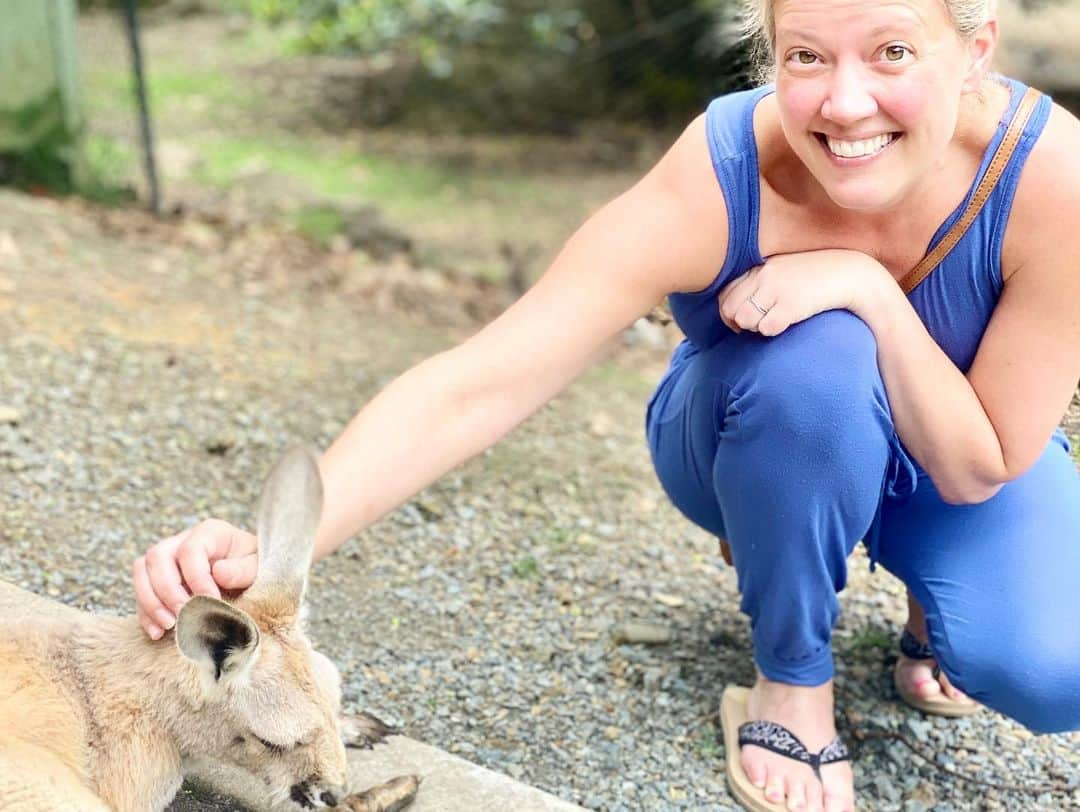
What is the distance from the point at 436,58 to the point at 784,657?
504 cm

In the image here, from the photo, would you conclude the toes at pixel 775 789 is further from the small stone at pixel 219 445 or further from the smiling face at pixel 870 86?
the small stone at pixel 219 445

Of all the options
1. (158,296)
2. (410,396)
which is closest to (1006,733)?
(410,396)

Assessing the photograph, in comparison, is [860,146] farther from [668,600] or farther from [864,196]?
[668,600]

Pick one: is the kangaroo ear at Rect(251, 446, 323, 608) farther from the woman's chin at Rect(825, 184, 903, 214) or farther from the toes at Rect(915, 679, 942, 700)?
the toes at Rect(915, 679, 942, 700)

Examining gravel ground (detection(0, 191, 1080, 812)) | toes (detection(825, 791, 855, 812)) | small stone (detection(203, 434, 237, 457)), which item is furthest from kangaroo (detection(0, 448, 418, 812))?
small stone (detection(203, 434, 237, 457))

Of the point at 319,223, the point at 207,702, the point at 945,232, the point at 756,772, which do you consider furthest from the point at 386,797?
the point at 319,223

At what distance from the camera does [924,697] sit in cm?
282

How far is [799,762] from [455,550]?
44.4 inches

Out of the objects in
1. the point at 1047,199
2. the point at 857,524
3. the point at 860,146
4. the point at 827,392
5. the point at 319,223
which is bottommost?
the point at 319,223

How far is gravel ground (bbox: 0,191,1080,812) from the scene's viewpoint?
106 inches

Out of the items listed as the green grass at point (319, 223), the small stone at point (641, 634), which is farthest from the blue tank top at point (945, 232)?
the green grass at point (319, 223)

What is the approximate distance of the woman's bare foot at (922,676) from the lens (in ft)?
9.23

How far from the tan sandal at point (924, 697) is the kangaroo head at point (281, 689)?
1325mm

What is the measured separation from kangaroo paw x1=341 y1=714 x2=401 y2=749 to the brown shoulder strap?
1245 mm
